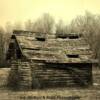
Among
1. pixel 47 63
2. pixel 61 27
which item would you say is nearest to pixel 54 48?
pixel 47 63

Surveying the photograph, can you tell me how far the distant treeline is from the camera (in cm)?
7106

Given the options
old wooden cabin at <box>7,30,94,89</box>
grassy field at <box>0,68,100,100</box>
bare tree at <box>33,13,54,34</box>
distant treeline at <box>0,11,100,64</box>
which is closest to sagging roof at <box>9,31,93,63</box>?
old wooden cabin at <box>7,30,94,89</box>

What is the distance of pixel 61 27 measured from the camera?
88.8 metres

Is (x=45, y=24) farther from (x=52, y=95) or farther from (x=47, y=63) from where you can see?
(x=52, y=95)

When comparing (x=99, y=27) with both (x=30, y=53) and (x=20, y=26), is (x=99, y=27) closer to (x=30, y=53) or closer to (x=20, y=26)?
(x=20, y=26)

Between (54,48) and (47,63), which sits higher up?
(54,48)

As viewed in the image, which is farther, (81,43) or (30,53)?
(81,43)

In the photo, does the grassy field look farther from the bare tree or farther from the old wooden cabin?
the bare tree

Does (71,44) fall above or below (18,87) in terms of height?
above

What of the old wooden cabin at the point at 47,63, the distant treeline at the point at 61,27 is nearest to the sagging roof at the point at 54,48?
the old wooden cabin at the point at 47,63

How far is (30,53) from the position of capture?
29.2m

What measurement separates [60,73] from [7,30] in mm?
61031

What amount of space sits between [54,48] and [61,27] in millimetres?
58429

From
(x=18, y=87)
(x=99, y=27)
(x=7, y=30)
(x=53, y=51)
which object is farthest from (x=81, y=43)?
(x=7, y=30)
